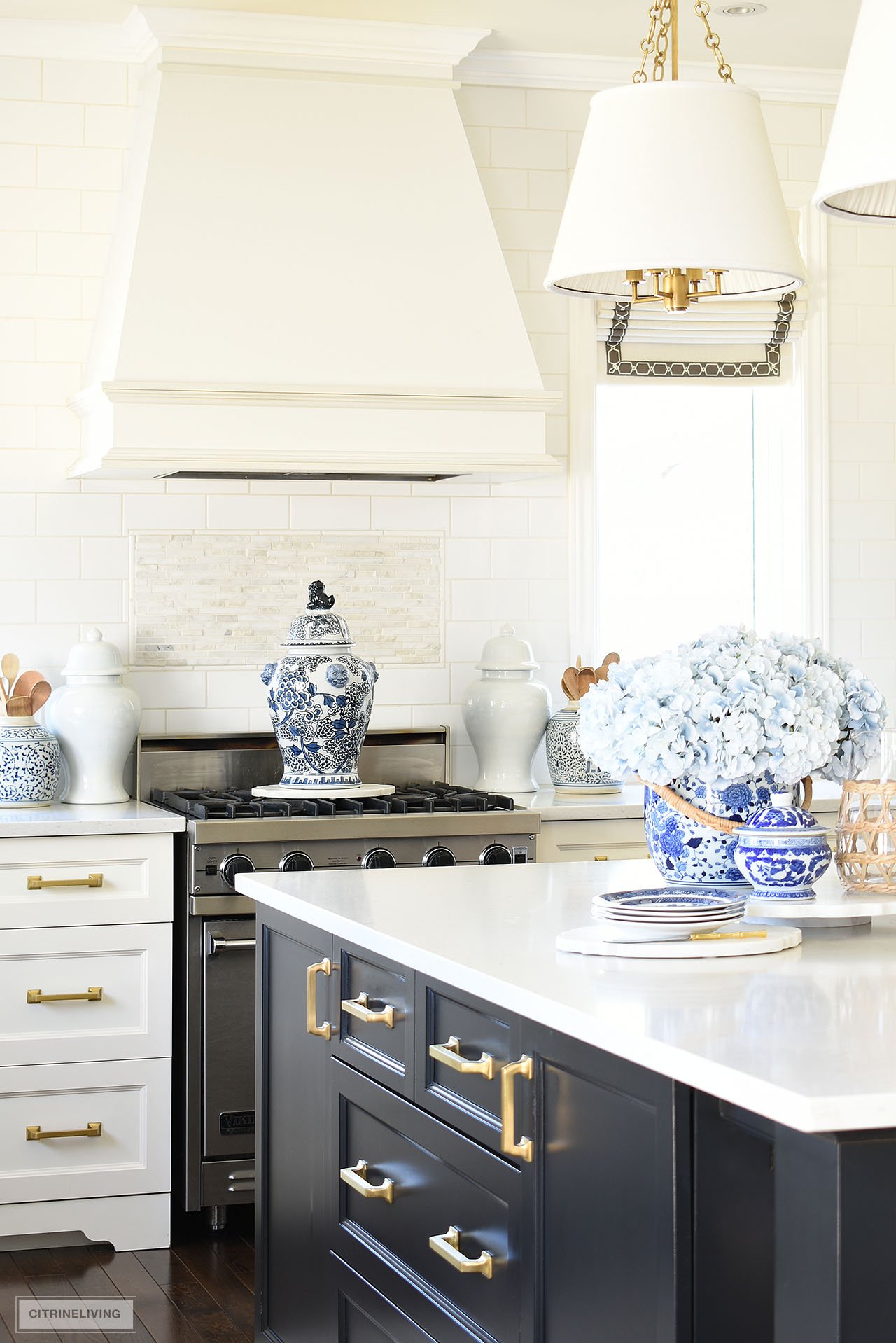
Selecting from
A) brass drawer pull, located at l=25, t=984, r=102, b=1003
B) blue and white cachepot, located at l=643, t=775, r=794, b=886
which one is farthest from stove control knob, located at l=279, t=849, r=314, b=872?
blue and white cachepot, located at l=643, t=775, r=794, b=886

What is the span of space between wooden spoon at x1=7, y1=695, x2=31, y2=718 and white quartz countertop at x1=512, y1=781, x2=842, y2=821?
135cm

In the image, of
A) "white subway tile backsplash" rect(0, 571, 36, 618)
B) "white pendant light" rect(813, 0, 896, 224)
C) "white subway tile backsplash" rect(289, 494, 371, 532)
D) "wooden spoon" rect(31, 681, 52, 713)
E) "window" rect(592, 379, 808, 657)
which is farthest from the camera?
"window" rect(592, 379, 808, 657)

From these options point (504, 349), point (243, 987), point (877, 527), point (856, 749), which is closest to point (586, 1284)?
point (856, 749)

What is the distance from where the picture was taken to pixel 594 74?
4.94m

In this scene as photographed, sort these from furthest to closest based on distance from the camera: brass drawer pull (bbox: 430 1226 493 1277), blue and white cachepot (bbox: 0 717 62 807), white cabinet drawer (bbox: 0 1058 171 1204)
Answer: blue and white cachepot (bbox: 0 717 62 807) → white cabinet drawer (bbox: 0 1058 171 1204) → brass drawer pull (bbox: 430 1226 493 1277)

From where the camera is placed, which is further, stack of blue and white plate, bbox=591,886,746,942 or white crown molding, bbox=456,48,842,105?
white crown molding, bbox=456,48,842,105

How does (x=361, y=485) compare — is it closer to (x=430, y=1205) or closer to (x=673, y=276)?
(x=673, y=276)

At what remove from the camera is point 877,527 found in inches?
206

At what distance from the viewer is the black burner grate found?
13.0 feet

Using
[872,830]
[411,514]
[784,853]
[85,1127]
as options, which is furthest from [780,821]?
[411,514]

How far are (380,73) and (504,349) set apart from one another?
886 mm

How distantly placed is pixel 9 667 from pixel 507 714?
1.41 meters

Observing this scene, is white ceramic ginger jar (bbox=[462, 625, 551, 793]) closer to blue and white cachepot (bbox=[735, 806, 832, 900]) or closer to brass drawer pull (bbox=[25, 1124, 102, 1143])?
brass drawer pull (bbox=[25, 1124, 102, 1143])

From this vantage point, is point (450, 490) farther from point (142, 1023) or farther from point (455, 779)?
point (142, 1023)
